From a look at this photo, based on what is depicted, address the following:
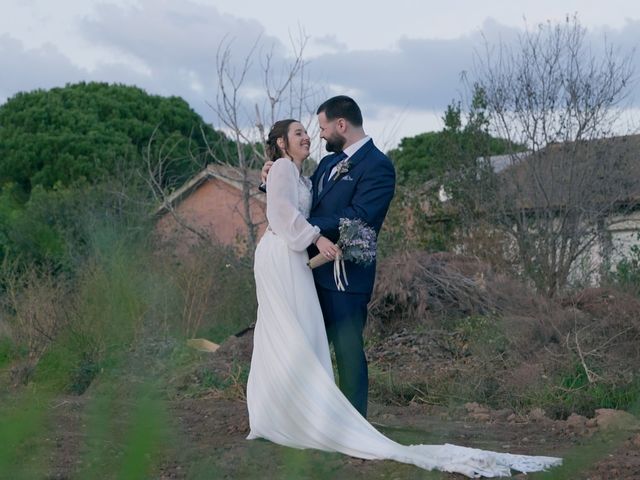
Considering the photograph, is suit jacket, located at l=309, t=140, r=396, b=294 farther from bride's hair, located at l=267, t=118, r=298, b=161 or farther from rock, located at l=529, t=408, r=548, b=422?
rock, located at l=529, t=408, r=548, b=422

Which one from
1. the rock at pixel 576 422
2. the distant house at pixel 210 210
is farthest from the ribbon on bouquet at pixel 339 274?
the distant house at pixel 210 210

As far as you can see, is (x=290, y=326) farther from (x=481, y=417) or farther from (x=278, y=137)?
(x=481, y=417)

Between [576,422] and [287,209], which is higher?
[287,209]

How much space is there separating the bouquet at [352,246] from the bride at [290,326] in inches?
3.2

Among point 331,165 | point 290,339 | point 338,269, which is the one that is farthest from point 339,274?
point 331,165

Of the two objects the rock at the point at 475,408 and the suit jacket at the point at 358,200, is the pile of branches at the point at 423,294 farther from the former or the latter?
the suit jacket at the point at 358,200

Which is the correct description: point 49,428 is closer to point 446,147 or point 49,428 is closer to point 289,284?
point 289,284

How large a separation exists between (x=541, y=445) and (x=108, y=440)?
5.66m

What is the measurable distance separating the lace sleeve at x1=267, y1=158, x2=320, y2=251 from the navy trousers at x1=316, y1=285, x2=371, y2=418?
403 mm

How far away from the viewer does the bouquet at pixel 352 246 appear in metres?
6.29

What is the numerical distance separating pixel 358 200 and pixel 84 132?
3249 centimetres

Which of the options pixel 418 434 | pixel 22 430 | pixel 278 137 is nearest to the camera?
pixel 22 430

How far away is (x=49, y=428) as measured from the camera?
1.35 meters

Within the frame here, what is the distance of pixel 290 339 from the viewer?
629cm
